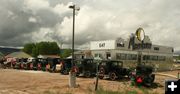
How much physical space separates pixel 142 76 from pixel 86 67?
29.6ft

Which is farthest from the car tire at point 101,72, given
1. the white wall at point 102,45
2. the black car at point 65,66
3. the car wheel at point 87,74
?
the white wall at point 102,45

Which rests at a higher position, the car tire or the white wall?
the white wall

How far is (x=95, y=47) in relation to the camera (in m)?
58.8

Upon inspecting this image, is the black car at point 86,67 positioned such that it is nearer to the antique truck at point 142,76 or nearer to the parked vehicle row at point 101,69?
the parked vehicle row at point 101,69

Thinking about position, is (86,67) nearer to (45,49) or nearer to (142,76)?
(142,76)

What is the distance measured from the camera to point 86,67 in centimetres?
3231

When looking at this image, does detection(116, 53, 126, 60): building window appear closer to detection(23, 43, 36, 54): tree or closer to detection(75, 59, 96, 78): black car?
detection(75, 59, 96, 78): black car

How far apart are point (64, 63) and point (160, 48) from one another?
3189cm

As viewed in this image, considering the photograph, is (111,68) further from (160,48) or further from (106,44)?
(160,48)

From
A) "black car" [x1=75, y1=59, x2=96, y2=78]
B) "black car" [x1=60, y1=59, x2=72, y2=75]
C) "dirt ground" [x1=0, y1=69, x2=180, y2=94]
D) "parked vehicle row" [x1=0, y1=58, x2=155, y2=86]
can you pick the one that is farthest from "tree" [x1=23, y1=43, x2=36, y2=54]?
"dirt ground" [x1=0, y1=69, x2=180, y2=94]

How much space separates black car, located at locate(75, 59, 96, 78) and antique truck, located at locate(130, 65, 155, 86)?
25.0 feet

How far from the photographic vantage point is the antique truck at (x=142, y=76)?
2423 centimetres

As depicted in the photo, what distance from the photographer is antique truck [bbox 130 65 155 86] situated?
24.2 metres

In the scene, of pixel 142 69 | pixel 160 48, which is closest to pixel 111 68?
pixel 142 69
